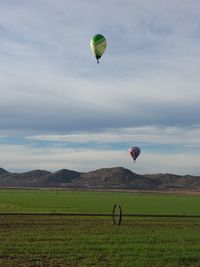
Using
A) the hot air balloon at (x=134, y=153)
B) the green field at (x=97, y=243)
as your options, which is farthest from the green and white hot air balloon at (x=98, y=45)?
the hot air balloon at (x=134, y=153)

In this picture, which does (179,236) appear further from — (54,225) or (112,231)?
(54,225)

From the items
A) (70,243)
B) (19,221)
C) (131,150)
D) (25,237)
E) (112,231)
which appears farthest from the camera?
(131,150)

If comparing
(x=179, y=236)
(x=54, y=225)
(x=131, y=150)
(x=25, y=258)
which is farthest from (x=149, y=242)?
(x=131, y=150)

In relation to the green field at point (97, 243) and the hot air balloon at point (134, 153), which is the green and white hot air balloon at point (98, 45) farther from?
the hot air balloon at point (134, 153)

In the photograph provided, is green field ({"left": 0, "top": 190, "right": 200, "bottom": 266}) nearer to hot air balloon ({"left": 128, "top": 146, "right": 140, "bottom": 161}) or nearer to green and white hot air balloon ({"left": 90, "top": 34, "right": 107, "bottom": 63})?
Answer: green and white hot air balloon ({"left": 90, "top": 34, "right": 107, "bottom": 63})

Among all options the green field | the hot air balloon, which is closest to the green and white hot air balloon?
the green field

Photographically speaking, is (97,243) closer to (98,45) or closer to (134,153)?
(98,45)

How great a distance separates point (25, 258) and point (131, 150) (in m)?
55.3

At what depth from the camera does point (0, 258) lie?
59.9 feet

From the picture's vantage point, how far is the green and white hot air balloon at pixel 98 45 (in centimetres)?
3828

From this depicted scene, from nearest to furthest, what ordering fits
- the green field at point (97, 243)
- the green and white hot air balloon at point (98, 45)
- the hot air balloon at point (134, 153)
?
the green field at point (97, 243) → the green and white hot air balloon at point (98, 45) → the hot air balloon at point (134, 153)

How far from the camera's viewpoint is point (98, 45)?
1511 inches

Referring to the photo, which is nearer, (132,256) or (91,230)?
(132,256)

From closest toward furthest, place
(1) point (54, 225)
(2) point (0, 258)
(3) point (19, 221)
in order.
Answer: (2) point (0, 258), (1) point (54, 225), (3) point (19, 221)
